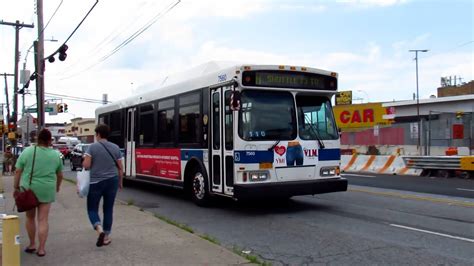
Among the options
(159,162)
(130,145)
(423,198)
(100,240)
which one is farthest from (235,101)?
(130,145)

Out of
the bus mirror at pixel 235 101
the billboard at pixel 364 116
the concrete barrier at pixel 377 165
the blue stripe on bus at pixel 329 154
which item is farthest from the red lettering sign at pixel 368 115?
the bus mirror at pixel 235 101

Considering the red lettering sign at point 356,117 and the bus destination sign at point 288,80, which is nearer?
the bus destination sign at point 288,80

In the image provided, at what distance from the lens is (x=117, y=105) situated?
56.2 ft

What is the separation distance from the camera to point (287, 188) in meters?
9.89

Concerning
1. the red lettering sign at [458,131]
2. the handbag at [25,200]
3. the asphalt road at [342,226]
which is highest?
the red lettering sign at [458,131]

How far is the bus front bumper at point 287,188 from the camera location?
9555 mm

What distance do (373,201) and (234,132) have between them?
14.4ft

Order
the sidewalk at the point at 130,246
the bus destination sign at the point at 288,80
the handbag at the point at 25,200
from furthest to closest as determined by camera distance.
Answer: the bus destination sign at the point at 288,80
the handbag at the point at 25,200
the sidewalk at the point at 130,246

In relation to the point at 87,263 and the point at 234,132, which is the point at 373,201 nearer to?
the point at 234,132

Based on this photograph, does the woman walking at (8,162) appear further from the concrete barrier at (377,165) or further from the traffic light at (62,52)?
the concrete barrier at (377,165)

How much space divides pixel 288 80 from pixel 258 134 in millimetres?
1349

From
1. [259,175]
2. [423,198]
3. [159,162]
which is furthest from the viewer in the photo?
[159,162]

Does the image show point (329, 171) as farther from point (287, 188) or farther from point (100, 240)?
point (100, 240)

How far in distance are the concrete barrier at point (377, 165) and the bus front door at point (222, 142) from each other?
1375cm
